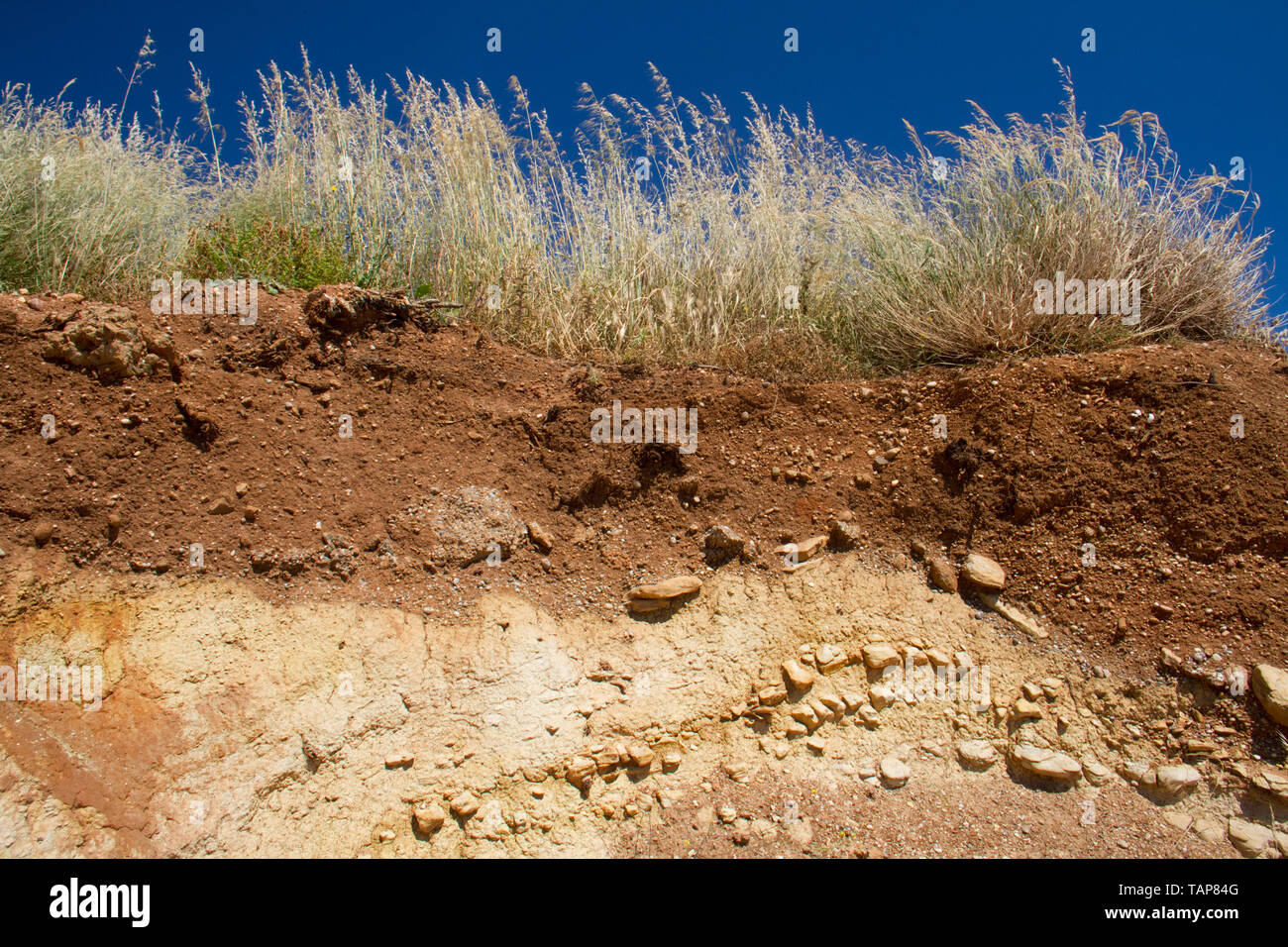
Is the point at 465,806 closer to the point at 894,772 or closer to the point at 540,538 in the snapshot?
the point at 540,538

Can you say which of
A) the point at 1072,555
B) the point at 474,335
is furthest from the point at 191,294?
the point at 1072,555

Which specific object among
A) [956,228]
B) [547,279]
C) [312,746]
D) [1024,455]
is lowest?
[312,746]

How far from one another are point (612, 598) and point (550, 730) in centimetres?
81

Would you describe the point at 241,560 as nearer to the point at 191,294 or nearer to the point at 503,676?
the point at 503,676

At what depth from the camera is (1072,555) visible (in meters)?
4.14

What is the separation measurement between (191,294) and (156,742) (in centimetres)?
267
